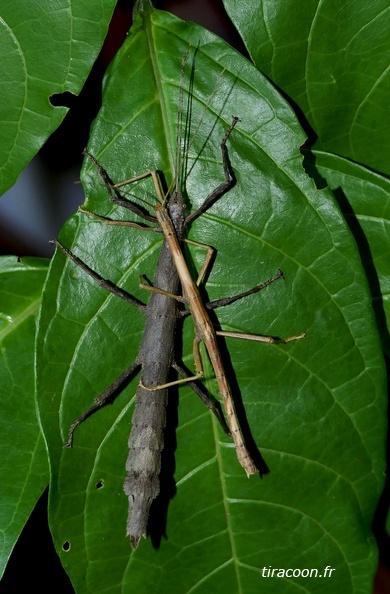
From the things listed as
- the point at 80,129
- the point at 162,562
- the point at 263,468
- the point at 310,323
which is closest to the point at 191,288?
the point at 310,323

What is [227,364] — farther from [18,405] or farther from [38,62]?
[38,62]

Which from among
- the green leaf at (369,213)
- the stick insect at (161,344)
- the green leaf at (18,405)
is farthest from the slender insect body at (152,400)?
the green leaf at (369,213)

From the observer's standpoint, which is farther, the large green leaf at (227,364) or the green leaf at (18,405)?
the green leaf at (18,405)

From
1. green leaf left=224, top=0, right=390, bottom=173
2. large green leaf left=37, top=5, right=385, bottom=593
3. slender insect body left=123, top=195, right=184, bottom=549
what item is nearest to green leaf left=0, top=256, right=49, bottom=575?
large green leaf left=37, top=5, right=385, bottom=593

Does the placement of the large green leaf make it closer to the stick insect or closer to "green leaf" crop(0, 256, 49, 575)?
the stick insect

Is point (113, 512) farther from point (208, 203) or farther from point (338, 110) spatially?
point (338, 110)

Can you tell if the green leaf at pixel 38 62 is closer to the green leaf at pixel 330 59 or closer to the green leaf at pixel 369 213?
the green leaf at pixel 330 59
